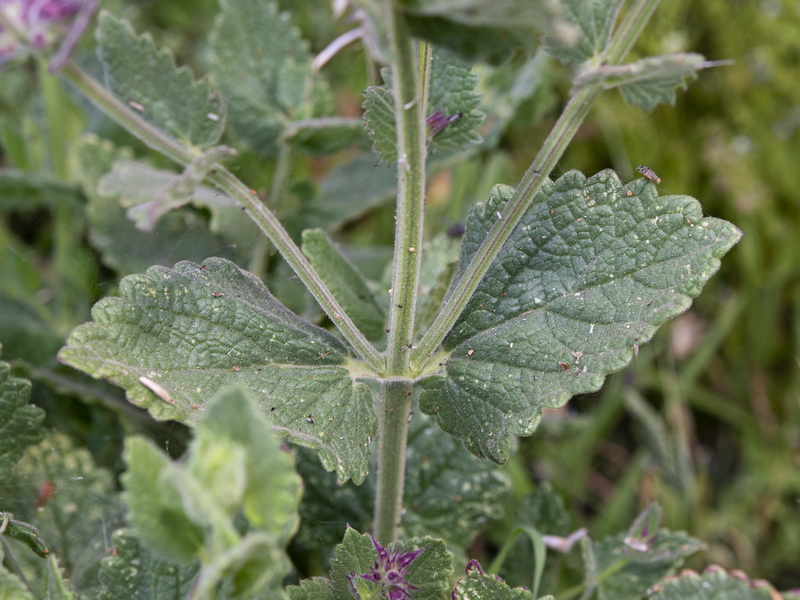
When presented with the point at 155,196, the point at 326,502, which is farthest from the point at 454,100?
the point at 326,502

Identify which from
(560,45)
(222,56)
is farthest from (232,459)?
(222,56)

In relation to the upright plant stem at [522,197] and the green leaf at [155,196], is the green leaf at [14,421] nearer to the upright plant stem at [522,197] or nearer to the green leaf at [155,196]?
the green leaf at [155,196]

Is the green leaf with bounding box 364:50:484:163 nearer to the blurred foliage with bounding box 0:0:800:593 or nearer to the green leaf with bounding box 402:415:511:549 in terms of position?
the blurred foliage with bounding box 0:0:800:593

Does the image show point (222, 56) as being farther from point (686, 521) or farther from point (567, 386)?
point (686, 521)

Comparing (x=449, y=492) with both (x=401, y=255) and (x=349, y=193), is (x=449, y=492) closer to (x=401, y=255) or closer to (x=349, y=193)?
(x=401, y=255)

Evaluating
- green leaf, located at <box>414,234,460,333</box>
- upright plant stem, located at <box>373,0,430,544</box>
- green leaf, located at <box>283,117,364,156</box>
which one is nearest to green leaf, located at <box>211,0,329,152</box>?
green leaf, located at <box>283,117,364,156</box>

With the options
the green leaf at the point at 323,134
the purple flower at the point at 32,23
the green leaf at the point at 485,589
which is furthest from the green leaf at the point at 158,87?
the green leaf at the point at 485,589
